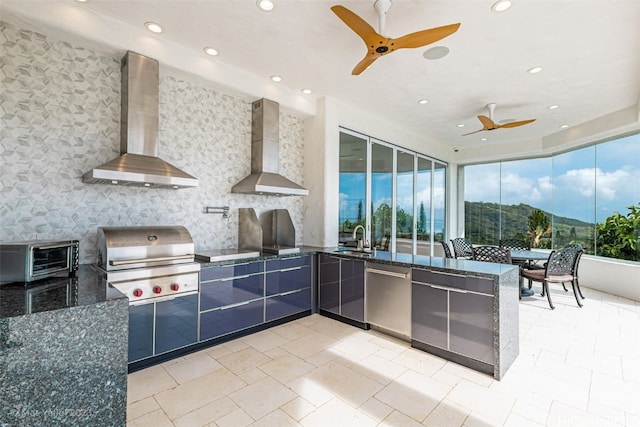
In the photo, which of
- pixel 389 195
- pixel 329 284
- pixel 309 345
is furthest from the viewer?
pixel 389 195

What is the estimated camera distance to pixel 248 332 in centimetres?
339

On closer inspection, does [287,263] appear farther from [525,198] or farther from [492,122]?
[525,198]

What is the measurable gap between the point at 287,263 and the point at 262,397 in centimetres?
161

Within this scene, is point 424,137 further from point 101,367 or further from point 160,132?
point 101,367

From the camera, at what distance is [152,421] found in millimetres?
1971

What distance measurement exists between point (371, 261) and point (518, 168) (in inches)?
245

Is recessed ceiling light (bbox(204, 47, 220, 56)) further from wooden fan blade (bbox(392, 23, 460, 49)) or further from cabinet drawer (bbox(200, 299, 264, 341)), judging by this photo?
cabinet drawer (bbox(200, 299, 264, 341))

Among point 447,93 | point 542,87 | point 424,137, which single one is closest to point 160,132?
point 447,93

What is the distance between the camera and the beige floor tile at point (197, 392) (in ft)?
6.95

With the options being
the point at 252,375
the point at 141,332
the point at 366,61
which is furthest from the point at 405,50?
the point at 141,332

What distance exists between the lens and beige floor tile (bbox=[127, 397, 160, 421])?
2.03 meters

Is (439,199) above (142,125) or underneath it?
underneath

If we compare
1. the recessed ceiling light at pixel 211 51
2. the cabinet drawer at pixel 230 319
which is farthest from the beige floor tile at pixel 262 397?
the recessed ceiling light at pixel 211 51

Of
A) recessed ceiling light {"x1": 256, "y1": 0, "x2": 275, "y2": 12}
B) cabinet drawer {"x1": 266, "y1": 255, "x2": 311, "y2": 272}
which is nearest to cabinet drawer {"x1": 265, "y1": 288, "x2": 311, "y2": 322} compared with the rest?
cabinet drawer {"x1": 266, "y1": 255, "x2": 311, "y2": 272}
